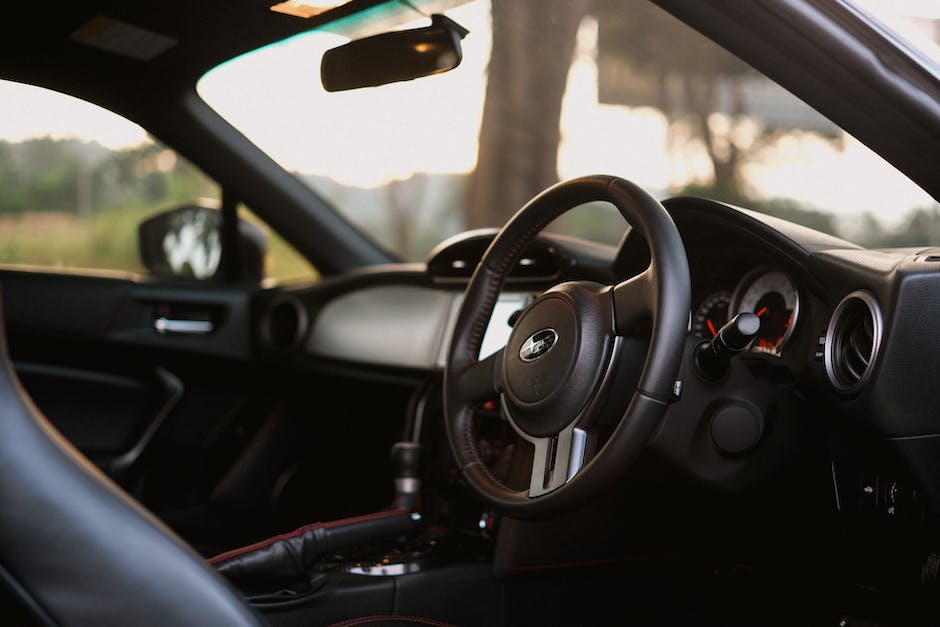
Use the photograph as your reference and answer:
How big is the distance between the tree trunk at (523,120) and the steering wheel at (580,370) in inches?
98.4

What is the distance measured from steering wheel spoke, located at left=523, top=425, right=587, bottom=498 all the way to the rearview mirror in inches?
25.9

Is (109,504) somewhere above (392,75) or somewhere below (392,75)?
below

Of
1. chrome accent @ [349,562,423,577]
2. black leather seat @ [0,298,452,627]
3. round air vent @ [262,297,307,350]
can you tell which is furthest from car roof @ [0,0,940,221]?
chrome accent @ [349,562,423,577]

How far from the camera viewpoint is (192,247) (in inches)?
120

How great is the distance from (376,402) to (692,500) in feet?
Result: 4.01

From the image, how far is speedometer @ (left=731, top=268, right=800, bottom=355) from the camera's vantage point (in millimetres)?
1727

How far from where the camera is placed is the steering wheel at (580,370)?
133 cm

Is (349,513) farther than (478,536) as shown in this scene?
Yes

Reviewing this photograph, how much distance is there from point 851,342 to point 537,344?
1.60ft

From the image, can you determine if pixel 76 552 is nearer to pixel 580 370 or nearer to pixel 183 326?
pixel 580 370

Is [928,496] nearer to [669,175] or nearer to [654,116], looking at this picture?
[669,175]

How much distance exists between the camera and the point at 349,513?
9.17 ft

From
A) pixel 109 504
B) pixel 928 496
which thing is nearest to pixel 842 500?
pixel 928 496

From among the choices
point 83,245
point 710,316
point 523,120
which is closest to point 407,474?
point 710,316
